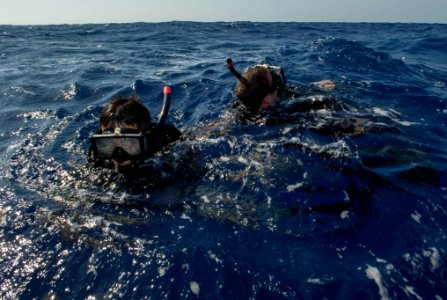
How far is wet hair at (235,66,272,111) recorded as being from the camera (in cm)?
445

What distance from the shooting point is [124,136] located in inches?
123

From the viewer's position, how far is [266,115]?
4758 millimetres

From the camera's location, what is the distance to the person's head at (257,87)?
175 inches

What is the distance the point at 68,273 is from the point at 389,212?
2.55 metres

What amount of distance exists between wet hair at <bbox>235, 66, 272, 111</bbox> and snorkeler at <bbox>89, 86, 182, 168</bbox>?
4.09 ft

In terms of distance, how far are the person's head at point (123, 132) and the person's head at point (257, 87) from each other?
1.44 metres

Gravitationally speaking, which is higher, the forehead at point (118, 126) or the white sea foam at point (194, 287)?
the forehead at point (118, 126)

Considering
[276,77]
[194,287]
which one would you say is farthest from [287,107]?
[194,287]

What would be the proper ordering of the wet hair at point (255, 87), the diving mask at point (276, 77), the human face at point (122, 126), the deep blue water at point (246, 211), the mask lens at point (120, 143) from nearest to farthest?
the deep blue water at point (246, 211) < the mask lens at point (120, 143) < the human face at point (122, 126) < the wet hair at point (255, 87) < the diving mask at point (276, 77)

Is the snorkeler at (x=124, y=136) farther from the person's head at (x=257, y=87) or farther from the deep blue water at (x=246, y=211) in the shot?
the person's head at (x=257, y=87)

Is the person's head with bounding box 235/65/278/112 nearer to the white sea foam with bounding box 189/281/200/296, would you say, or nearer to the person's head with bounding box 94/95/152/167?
the person's head with bounding box 94/95/152/167

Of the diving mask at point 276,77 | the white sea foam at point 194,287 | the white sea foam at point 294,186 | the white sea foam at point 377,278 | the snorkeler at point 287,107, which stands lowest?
the white sea foam at point 194,287

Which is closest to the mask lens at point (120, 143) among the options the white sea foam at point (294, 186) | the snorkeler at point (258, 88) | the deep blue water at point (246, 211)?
the deep blue water at point (246, 211)

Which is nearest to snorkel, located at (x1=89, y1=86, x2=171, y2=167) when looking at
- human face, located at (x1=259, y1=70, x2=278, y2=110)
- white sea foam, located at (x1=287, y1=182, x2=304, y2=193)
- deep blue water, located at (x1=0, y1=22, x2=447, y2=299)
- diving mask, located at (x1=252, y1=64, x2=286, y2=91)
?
deep blue water, located at (x1=0, y1=22, x2=447, y2=299)
